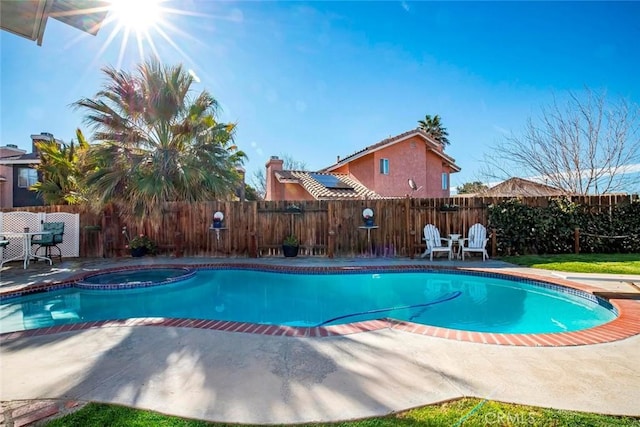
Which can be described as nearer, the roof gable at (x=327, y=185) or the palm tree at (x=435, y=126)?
the roof gable at (x=327, y=185)

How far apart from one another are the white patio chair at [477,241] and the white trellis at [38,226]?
42.2 feet

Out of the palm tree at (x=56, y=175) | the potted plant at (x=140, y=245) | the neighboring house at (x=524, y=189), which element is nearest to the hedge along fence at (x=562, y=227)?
the neighboring house at (x=524, y=189)

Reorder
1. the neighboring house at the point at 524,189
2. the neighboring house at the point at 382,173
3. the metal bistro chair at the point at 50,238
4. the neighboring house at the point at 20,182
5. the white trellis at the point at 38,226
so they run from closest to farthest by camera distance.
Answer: the metal bistro chair at the point at 50,238, the white trellis at the point at 38,226, the neighboring house at the point at 524,189, the neighboring house at the point at 382,173, the neighboring house at the point at 20,182

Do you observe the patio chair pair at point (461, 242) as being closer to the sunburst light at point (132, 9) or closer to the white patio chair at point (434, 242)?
the white patio chair at point (434, 242)

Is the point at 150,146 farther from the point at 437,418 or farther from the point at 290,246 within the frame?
the point at 437,418

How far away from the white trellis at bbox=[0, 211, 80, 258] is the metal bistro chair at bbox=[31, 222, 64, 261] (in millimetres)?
430

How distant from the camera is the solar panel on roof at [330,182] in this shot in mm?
17922

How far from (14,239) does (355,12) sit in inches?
495

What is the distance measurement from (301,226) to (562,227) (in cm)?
846

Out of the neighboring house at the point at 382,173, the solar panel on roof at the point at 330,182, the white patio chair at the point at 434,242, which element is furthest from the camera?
the neighboring house at the point at 382,173

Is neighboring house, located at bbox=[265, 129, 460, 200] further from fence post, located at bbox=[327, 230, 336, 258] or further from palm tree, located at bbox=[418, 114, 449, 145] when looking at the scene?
palm tree, located at bbox=[418, 114, 449, 145]

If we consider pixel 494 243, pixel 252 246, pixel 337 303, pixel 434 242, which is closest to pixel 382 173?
pixel 434 242

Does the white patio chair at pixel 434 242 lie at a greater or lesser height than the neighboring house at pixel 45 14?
lesser

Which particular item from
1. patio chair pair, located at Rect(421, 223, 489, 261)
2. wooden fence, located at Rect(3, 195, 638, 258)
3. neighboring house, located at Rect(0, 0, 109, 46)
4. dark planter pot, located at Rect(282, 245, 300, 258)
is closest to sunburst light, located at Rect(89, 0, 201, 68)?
neighboring house, located at Rect(0, 0, 109, 46)
